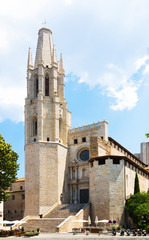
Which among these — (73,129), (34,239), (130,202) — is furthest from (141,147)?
(34,239)

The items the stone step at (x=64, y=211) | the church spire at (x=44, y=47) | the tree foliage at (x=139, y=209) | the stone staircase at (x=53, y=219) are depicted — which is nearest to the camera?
the tree foliage at (x=139, y=209)

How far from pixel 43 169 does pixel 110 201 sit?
1481 cm

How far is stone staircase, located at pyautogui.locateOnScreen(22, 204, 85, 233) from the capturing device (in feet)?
144

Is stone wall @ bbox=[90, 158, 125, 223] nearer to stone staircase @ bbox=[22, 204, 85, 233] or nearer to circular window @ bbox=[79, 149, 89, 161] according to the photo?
stone staircase @ bbox=[22, 204, 85, 233]

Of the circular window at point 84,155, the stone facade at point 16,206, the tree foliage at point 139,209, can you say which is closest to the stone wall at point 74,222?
the tree foliage at point 139,209

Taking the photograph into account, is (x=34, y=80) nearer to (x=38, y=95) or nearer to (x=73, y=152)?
(x=38, y=95)

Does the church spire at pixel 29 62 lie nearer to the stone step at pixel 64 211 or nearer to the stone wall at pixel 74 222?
the stone step at pixel 64 211

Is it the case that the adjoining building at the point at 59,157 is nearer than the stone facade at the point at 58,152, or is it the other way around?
A: the adjoining building at the point at 59,157

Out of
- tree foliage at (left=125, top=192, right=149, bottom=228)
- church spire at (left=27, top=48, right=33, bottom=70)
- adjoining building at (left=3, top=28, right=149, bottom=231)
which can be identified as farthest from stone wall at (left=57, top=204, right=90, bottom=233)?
church spire at (left=27, top=48, right=33, bottom=70)

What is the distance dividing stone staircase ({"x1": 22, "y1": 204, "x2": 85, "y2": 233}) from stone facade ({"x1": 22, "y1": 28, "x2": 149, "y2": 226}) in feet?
8.77

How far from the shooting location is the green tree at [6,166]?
33906mm

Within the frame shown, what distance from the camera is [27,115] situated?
2345 inches

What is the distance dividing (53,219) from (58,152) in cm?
1449

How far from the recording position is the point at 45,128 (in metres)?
57.9
